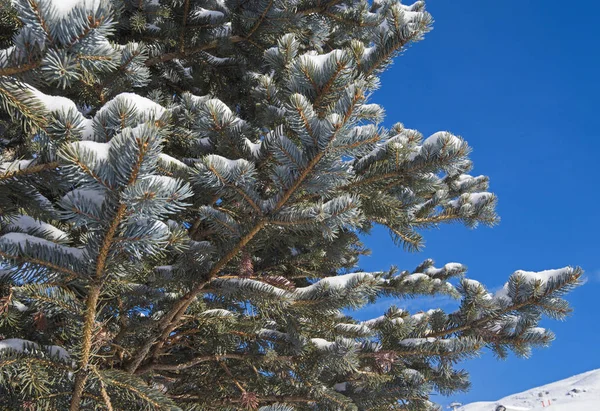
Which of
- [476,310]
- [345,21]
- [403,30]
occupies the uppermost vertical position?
[345,21]

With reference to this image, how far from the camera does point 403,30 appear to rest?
302cm

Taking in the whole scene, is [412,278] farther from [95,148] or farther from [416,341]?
[95,148]

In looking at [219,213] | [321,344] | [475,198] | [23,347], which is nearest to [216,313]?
[321,344]

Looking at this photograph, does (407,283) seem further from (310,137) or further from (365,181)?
(310,137)

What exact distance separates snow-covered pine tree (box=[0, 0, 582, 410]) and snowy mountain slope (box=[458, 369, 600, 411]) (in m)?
33.7

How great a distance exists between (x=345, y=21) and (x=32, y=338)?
13.7ft

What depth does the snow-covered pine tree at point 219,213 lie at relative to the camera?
1748mm

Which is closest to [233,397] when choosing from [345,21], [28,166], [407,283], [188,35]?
[407,283]

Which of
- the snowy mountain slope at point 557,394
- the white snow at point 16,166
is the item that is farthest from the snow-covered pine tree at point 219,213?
the snowy mountain slope at point 557,394

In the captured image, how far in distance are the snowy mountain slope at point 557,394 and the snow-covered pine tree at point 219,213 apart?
33669 millimetres

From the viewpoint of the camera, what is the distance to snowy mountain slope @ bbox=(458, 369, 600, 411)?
3522 cm

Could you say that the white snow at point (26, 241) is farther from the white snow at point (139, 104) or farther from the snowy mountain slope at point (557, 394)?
the snowy mountain slope at point (557, 394)

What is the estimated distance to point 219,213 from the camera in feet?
8.73

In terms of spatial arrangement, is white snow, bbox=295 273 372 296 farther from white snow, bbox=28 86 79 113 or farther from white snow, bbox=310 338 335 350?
white snow, bbox=28 86 79 113
